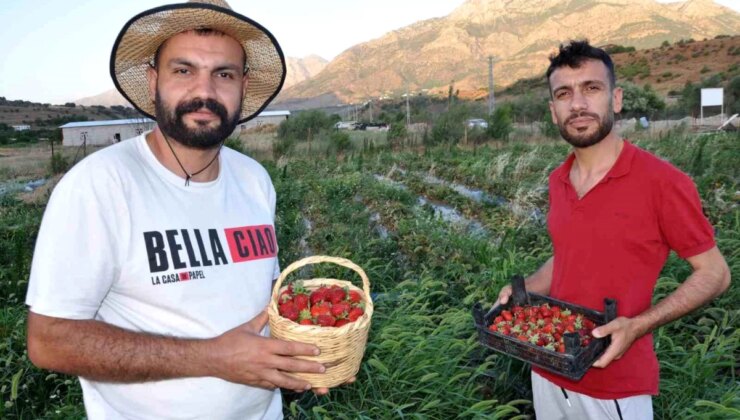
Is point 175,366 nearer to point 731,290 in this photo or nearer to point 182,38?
point 182,38

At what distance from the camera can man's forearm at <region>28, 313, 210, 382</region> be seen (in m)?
1.49

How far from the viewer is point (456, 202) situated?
902 cm

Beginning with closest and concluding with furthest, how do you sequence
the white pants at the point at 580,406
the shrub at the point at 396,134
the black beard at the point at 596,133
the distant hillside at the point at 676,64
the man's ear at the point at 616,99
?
the white pants at the point at 580,406
the black beard at the point at 596,133
the man's ear at the point at 616,99
the shrub at the point at 396,134
the distant hillside at the point at 676,64

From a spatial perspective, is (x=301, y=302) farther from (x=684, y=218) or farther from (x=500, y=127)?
(x=500, y=127)

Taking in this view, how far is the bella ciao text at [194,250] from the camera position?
165cm

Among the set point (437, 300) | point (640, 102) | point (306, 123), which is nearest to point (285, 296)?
point (437, 300)

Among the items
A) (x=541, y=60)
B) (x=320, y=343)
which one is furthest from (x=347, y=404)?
(x=541, y=60)

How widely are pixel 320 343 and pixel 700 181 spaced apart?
6.93 m

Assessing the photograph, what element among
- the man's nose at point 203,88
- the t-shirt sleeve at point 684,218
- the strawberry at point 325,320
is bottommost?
the strawberry at point 325,320

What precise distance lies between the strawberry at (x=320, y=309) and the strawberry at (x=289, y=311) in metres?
0.06

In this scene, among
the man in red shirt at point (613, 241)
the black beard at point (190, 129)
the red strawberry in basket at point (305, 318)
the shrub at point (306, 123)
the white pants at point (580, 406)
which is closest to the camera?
the red strawberry in basket at point (305, 318)

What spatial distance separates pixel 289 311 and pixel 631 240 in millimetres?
1375

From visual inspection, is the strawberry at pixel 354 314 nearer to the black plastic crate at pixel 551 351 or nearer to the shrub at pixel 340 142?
the black plastic crate at pixel 551 351

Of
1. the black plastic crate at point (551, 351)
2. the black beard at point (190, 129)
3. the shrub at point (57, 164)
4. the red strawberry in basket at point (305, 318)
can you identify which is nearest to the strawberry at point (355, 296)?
the red strawberry in basket at point (305, 318)
